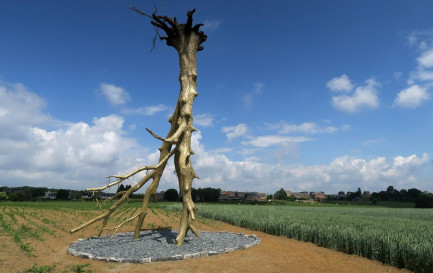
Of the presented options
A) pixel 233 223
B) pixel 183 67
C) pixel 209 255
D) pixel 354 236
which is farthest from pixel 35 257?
pixel 233 223

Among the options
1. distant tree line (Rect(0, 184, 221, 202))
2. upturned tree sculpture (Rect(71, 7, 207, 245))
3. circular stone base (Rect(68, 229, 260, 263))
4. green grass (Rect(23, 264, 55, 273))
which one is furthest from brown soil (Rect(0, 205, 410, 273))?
distant tree line (Rect(0, 184, 221, 202))

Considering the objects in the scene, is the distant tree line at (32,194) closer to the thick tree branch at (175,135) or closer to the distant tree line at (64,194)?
the distant tree line at (64,194)

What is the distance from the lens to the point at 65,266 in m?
8.88

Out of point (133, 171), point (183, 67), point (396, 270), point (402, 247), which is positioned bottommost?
point (396, 270)

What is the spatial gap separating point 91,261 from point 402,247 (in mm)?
10101

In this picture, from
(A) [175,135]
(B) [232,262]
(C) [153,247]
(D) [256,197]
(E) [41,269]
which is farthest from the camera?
(D) [256,197]

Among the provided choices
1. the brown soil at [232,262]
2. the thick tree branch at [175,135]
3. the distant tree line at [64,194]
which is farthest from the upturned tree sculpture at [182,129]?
the distant tree line at [64,194]

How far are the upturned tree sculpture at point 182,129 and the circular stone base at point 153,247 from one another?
0.60m

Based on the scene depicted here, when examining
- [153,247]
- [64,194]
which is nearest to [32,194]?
[64,194]

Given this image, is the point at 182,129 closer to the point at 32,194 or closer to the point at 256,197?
the point at 32,194

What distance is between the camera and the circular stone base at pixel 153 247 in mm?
9562

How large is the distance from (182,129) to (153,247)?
15.6ft

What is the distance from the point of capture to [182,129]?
1256 cm

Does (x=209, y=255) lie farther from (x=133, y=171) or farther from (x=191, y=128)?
(x=191, y=128)
